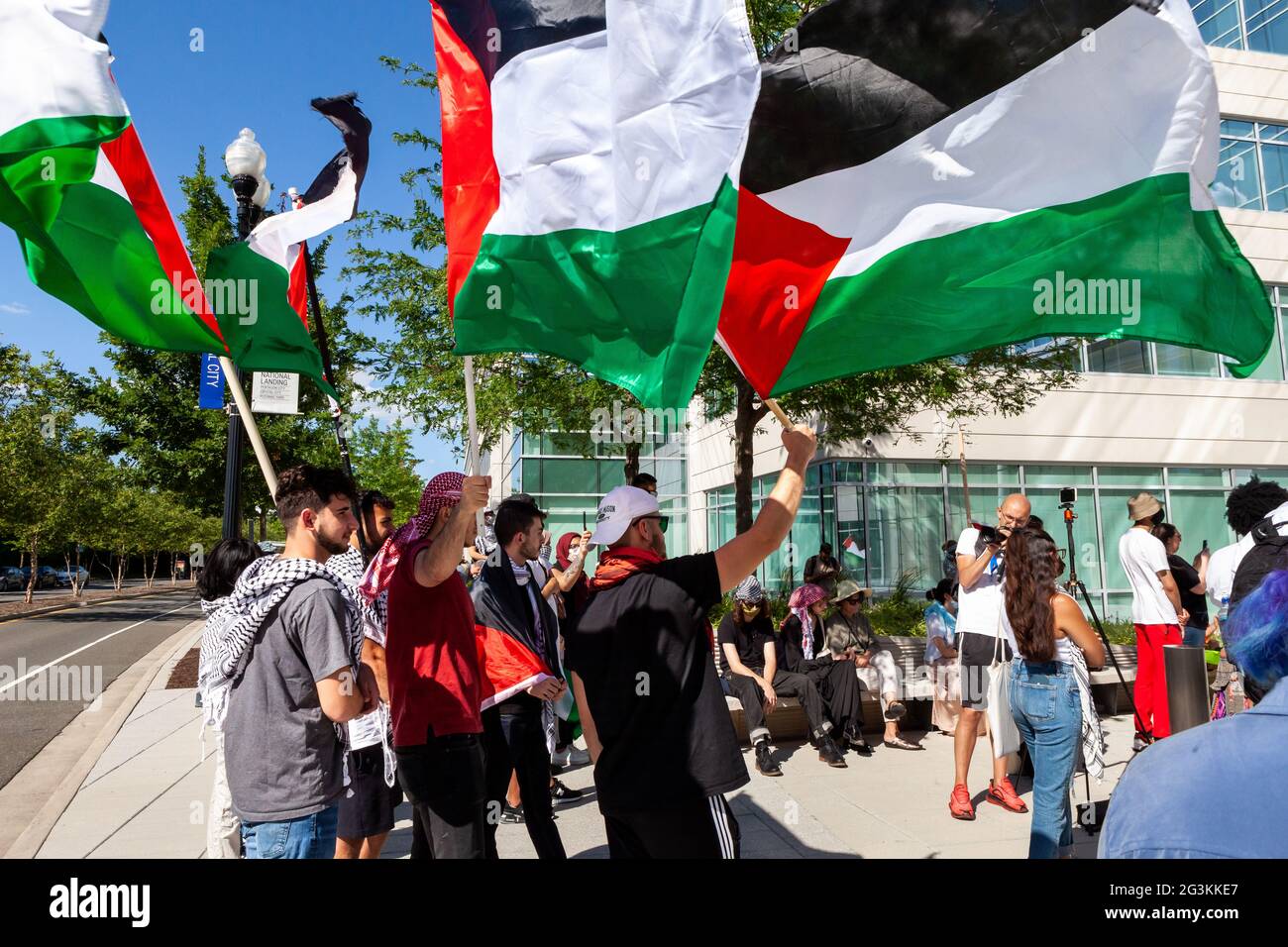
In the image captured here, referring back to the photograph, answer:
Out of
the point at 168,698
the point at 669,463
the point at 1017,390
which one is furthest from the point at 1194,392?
the point at 168,698

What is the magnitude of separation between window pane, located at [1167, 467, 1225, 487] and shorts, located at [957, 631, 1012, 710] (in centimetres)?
1913

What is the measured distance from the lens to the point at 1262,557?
455cm

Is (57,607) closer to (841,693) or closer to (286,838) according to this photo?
(841,693)

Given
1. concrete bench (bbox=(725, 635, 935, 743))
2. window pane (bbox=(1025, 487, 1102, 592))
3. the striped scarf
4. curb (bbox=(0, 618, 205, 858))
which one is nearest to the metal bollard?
the striped scarf

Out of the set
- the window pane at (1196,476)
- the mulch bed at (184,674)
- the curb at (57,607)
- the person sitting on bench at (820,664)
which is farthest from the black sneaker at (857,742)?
the curb at (57,607)

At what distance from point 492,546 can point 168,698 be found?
8.95 metres

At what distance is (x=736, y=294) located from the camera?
12.2ft

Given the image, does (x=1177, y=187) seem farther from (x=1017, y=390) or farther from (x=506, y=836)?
(x=1017, y=390)

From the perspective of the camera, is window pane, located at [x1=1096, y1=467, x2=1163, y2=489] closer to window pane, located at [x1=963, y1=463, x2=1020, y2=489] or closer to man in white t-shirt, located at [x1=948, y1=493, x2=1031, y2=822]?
window pane, located at [x1=963, y1=463, x2=1020, y2=489]

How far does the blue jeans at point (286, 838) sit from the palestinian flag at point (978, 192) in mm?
2356

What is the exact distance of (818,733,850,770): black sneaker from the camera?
24.5 feet

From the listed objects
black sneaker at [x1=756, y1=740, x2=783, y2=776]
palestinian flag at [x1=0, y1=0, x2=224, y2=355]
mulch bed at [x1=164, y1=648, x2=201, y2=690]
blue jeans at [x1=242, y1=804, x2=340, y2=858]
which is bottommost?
mulch bed at [x1=164, y1=648, x2=201, y2=690]

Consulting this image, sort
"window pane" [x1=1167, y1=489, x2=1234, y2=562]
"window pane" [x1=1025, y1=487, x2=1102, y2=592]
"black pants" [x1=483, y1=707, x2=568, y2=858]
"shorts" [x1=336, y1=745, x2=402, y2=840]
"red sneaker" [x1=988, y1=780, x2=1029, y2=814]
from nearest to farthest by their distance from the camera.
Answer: "shorts" [x1=336, y1=745, x2=402, y2=840] < "black pants" [x1=483, y1=707, x2=568, y2=858] < "red sneaker" [x1=988, y1=780, x2=1029, y2=814] < "window pane" [x1=1025, y1=487, x2=1102, y2=592] < "window pane" [x1=1167, y1=489, x2=1234, y2=562]

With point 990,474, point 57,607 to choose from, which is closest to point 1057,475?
point 990,474
